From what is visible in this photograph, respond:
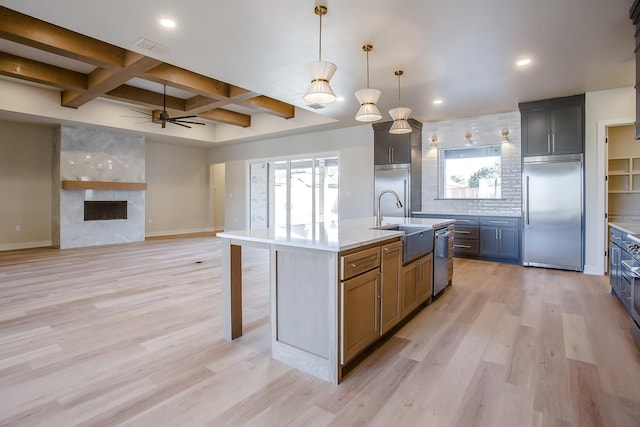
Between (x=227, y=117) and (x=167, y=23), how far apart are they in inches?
189

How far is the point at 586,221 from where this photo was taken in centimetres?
486

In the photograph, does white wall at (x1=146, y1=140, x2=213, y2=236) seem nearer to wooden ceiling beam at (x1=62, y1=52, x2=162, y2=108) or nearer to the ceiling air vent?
wooden ceiling beam at (x1=62, y1=52, x2=162, y2=108)

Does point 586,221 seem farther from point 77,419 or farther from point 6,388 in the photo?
point 6,388

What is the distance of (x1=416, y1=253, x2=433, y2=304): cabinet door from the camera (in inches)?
121

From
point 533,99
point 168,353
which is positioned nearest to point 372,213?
point 533,99

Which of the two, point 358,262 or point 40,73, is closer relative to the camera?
point 358,262

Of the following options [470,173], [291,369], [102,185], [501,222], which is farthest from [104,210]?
[501,222]

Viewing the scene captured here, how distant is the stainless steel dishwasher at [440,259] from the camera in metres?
3.46

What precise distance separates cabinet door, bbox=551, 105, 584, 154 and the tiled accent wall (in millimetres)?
595

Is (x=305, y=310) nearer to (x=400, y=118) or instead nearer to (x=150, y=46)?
(x=400, y=118)

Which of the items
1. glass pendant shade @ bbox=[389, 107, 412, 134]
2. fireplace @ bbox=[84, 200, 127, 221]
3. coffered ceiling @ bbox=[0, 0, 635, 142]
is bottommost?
fireplace @ bbox=[84, 200, 127, 221]

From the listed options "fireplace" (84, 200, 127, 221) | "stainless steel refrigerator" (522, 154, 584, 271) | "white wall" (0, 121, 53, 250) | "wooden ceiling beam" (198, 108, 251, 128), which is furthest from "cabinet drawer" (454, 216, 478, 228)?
"white wall" (0, 121, 53, 250)

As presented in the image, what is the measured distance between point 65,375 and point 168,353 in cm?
59

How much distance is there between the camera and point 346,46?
3.37 meters
